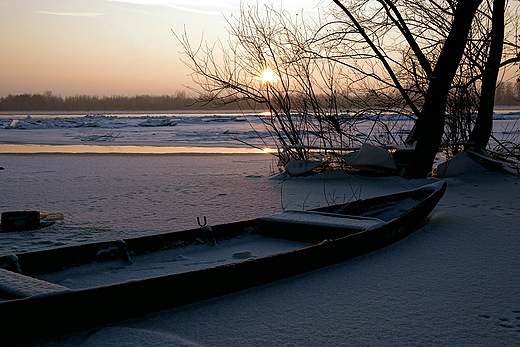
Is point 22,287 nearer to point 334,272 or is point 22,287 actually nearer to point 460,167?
point 334,272

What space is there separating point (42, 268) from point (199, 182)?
15.3ft

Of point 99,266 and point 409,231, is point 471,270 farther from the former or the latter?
point 99,266

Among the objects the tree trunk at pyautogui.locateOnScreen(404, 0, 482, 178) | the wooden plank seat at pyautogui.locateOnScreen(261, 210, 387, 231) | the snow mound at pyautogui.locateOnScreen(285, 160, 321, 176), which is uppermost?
the tree trunk at pyautogui.locateOnScreen(404, 0, 482, 178)

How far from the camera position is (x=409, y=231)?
3.78m

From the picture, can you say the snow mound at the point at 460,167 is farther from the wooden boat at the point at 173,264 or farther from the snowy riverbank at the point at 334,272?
the wooden boat at the point at 173,264

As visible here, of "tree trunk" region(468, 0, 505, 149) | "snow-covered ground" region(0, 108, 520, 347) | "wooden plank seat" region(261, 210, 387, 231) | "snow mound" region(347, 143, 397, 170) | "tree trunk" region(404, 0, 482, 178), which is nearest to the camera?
"snow-covered ground" region(0, 108, 520, 347)

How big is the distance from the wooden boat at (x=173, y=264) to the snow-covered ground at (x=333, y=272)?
10 centimetres

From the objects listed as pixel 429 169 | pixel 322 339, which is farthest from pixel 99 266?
pixel 429 169

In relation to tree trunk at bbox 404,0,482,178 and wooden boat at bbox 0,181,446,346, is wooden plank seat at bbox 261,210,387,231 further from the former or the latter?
tree trunk at bbox 404,0,482,178

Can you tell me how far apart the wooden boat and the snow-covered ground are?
10 centimetres

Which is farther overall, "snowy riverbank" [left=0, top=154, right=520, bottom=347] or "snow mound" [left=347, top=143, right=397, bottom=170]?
"snow mound" [left=347, top=143, right=397, bottom=170]

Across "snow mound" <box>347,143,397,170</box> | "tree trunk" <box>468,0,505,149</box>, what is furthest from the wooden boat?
"tree trunk" <box>468,0,505,149</box>

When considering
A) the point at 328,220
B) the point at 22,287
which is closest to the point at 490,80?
the point at 328,220

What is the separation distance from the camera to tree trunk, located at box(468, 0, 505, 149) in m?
7.58
